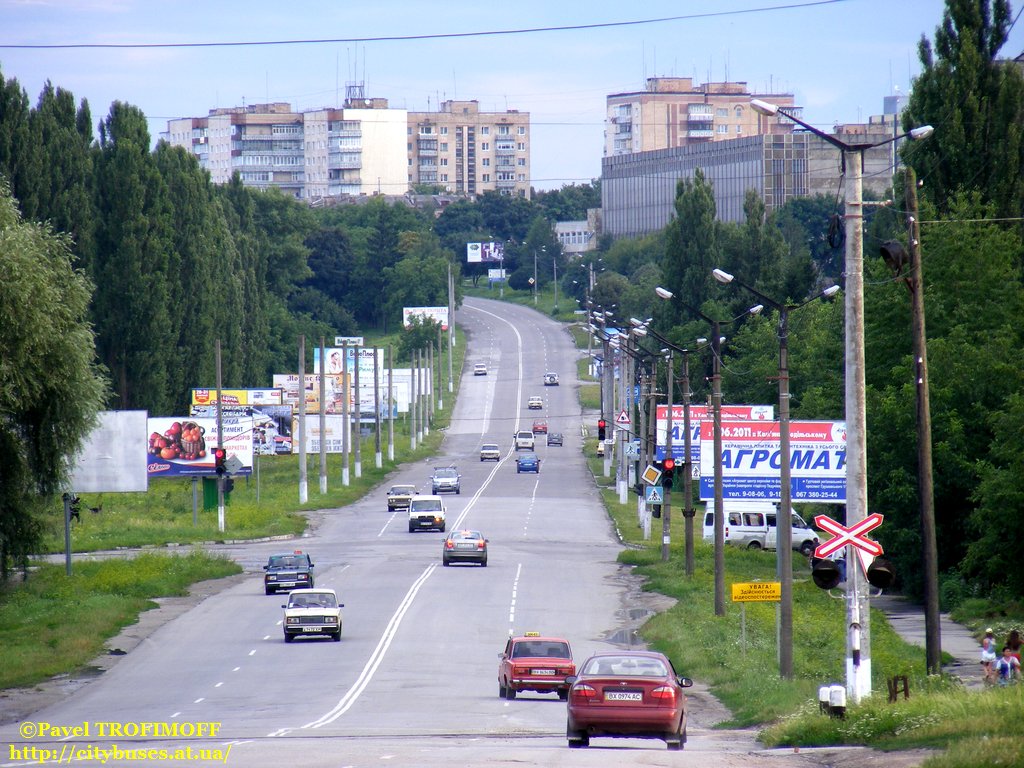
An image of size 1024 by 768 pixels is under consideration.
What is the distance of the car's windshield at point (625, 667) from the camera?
1986 cm

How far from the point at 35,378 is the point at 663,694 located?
22399 millimetres

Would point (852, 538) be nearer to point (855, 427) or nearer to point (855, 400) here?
point (855, 427)

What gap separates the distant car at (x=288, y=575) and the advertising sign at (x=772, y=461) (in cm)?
1334

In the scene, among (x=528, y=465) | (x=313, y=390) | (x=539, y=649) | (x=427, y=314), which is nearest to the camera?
(x=539, y=649)

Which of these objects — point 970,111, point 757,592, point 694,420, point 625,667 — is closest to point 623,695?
point 625,667

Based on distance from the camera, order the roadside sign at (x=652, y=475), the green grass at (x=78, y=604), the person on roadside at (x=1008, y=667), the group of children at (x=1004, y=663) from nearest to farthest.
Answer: the person on roadside at (x=1008, y=667) < the group of children at (x=1004, y=663) < the green grass at (x=78, y=604) < the roadside sign at (x=652, y=475)

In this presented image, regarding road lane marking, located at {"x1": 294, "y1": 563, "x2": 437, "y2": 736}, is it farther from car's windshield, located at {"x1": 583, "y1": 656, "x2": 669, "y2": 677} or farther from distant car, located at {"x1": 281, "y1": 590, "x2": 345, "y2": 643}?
car's windshield, located at {"x1": 583, "y1": 656, "x2": 669, "y2": 677}

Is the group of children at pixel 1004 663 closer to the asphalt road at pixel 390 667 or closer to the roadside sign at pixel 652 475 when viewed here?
the asphalt road at pixel 390 667

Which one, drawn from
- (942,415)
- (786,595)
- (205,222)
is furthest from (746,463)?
(205,222)

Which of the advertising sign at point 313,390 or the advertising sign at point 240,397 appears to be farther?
the advertising sign at point 313,390

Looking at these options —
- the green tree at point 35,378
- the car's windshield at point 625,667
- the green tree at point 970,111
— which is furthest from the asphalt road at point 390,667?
the green tree at point 970,111

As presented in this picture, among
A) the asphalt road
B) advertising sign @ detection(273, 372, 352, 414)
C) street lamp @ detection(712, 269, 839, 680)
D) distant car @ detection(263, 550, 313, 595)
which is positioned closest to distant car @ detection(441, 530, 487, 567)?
the asphalt road

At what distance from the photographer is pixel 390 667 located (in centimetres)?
3200

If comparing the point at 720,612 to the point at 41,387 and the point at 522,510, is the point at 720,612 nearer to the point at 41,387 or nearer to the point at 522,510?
the point at 41,387
